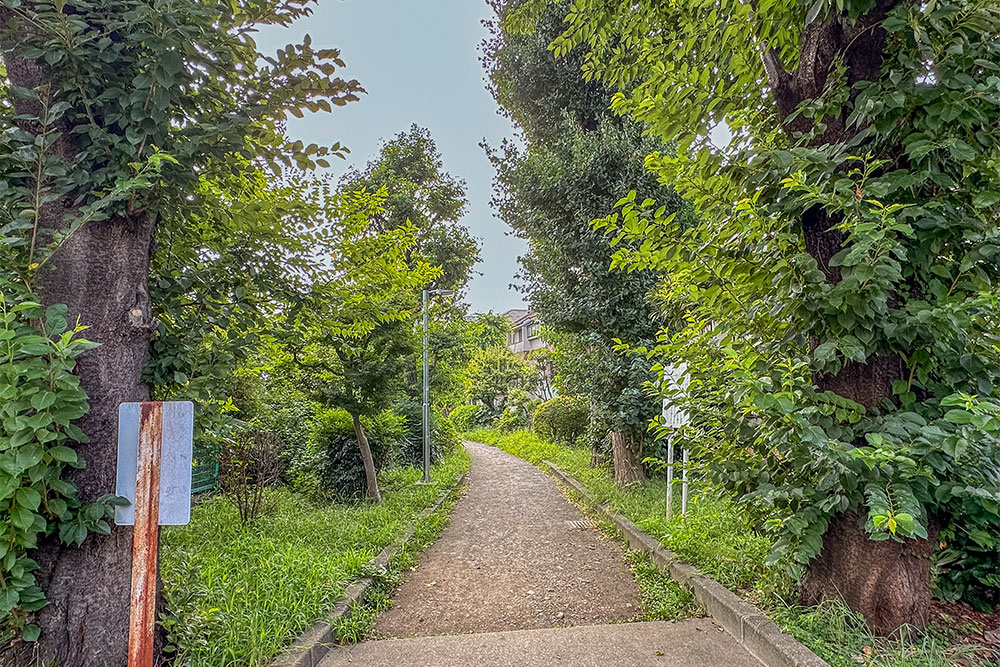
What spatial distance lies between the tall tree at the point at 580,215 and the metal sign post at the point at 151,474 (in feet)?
18.7

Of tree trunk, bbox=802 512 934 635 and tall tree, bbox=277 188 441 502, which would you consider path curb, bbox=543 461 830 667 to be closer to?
tree trunk, bbox=802 512 934 635

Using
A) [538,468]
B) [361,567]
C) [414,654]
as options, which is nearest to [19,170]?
[414,654]

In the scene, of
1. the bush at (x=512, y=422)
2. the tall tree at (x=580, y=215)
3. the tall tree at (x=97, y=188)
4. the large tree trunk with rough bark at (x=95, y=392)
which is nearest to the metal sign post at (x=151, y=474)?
the tall tree at (x=97, y=188)

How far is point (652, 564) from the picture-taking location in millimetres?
4340

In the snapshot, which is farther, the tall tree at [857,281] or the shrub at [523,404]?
the shrub at [523,404]

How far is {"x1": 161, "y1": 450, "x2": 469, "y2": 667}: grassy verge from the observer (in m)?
2.42

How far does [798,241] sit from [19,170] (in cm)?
381

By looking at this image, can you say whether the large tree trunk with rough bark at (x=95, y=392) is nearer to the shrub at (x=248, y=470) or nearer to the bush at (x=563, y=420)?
the shrub at (x=248, y=470)

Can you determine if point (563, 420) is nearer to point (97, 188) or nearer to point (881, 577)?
point (881, 577)

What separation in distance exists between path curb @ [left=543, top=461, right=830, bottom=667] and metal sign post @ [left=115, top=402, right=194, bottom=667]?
114 inches

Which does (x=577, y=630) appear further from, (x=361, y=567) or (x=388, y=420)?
(x=388, y=420)

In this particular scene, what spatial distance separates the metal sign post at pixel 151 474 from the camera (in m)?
1.62

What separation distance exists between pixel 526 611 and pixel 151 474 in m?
3.05

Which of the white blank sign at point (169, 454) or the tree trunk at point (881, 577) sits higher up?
the white blank sign at point (169, 454)
